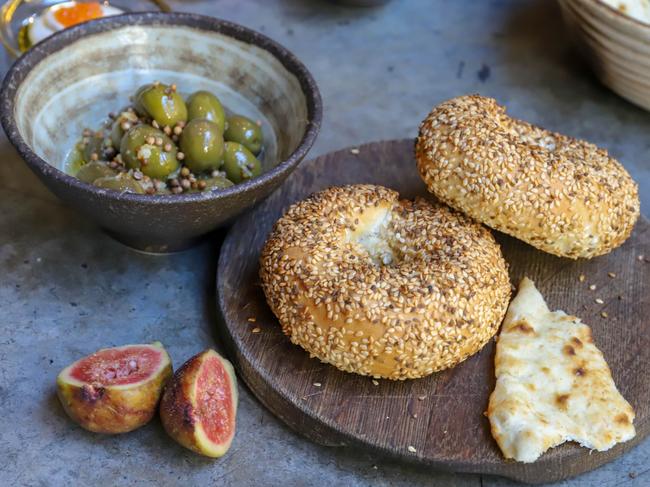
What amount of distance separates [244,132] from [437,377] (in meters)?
1.23

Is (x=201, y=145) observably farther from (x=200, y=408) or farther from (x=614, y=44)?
(x=614, y=44)

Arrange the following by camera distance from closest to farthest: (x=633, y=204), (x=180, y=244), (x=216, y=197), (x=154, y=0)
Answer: (x=216, y=197)
(x=633, y=204)
(x=180, y=244)
(x=154, y=0)

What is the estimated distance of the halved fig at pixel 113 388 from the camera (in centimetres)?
230

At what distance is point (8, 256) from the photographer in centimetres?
300

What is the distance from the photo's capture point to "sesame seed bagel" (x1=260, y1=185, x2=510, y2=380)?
2.38 metres

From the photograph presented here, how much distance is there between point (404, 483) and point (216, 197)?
42.3 inches

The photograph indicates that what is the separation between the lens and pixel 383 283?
8.00ft

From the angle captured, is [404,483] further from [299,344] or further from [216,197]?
[216,197]

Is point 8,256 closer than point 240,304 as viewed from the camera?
No

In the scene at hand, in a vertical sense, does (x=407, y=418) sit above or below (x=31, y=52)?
below

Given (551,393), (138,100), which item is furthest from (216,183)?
(551,393)

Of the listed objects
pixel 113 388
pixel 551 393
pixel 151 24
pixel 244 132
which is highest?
pixel 151 24

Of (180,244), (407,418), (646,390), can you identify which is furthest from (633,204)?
(180,244)

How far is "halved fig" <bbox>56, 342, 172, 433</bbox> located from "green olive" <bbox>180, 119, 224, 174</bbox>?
0.78m
